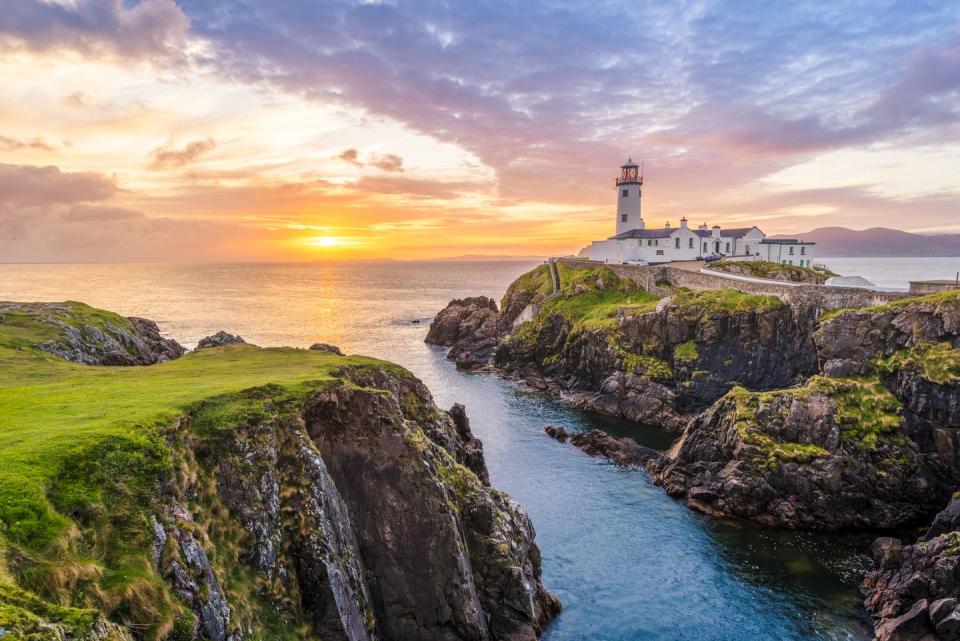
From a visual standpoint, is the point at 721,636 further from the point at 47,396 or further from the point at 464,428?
the point at 47,396

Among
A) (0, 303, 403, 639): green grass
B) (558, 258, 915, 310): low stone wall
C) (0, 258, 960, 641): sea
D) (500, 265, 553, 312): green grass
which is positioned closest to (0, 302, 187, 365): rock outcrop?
(0, 303, 403, 639): green grass

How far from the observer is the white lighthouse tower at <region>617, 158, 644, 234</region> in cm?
11619

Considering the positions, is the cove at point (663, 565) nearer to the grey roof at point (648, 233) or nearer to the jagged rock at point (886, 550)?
the jagged rock at point (886, 550)

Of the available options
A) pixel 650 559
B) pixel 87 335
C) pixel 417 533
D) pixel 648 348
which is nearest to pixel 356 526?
pixel 417 533

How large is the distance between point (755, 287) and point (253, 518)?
68.7 m

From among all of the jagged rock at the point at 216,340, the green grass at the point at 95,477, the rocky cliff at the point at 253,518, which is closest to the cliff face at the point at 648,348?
the jagged rock at the point at 216,340

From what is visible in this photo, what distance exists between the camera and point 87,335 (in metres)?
50.8

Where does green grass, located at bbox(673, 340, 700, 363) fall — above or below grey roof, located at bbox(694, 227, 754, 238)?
below

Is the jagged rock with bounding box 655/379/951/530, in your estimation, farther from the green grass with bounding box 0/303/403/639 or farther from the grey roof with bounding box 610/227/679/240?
the grey roof with bounding box 610/227/679/240

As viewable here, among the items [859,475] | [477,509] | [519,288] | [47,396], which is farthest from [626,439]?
[519,288]

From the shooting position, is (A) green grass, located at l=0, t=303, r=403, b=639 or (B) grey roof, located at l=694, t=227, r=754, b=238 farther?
(B) grey roof, located at l=694, t=227, r=754, b=238

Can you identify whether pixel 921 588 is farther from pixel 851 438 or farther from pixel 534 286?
pixel 534 286

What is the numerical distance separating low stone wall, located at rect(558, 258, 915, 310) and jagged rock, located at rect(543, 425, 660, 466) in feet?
86.5

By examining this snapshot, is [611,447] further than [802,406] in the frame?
Yes
